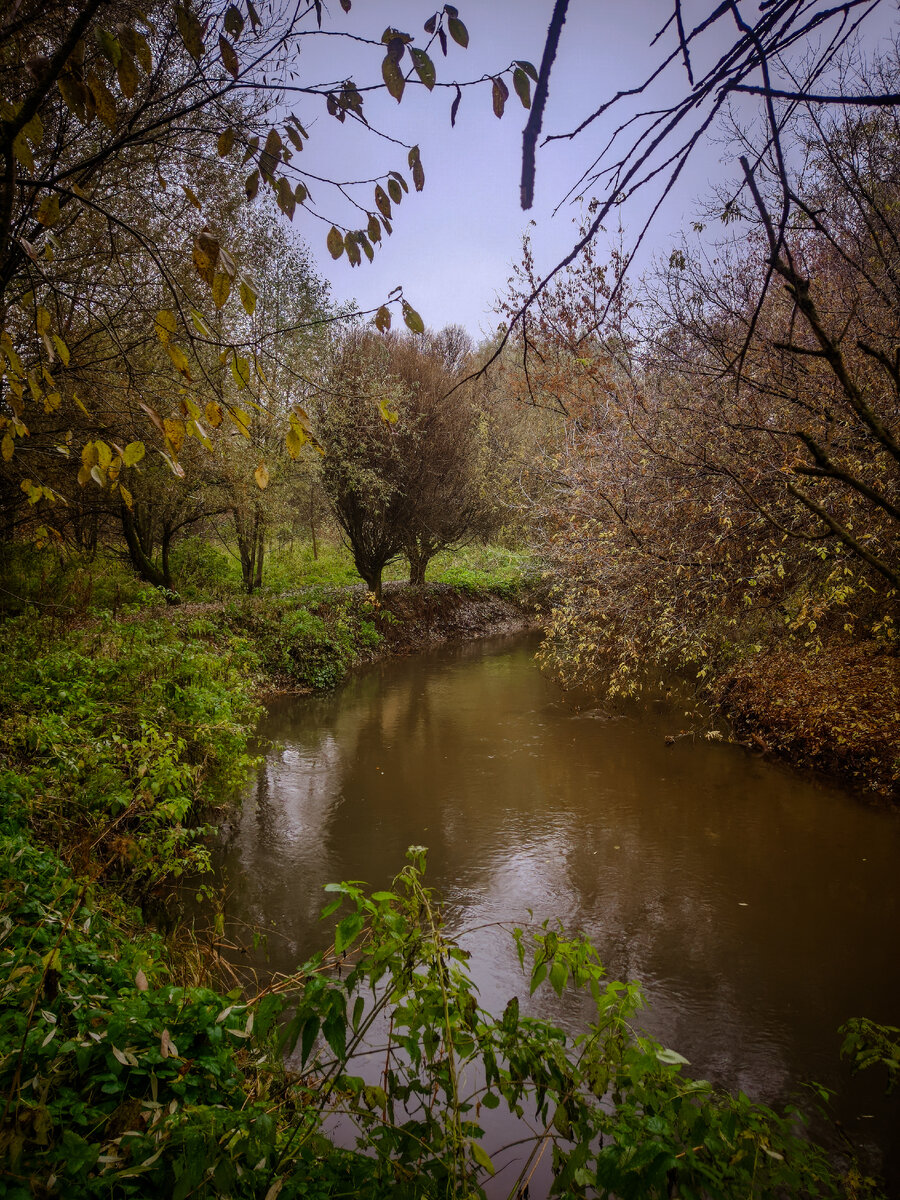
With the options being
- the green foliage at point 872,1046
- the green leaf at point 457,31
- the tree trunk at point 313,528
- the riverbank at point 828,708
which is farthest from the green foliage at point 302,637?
the green leaf at point 457,31

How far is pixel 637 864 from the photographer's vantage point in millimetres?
7012

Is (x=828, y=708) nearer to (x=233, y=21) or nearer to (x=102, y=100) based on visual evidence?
(x=233, y=21)

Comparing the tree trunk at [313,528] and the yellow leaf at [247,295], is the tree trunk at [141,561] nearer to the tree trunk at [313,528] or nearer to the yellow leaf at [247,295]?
the tree trunk at [313,528]

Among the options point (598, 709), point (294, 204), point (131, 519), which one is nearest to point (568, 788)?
point (598, 709)

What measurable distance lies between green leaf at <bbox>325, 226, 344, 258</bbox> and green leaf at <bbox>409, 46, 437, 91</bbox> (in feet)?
1.99

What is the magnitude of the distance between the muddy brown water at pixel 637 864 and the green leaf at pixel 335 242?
8.14 feet

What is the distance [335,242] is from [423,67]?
0.63 metres

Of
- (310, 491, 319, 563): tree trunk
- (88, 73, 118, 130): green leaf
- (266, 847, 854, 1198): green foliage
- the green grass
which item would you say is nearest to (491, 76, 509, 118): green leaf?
(88, 73, 118, 130): green leaf

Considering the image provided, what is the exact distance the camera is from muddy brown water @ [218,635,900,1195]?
4785 mm

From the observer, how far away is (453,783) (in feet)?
29.9

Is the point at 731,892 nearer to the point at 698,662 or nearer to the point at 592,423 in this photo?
the point at 698,662

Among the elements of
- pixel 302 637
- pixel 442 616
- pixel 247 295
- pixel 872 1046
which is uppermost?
pixel 247 295

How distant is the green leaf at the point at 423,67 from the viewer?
1611mm

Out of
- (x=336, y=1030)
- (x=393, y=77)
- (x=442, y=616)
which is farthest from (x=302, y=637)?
(x=393, y=77)
